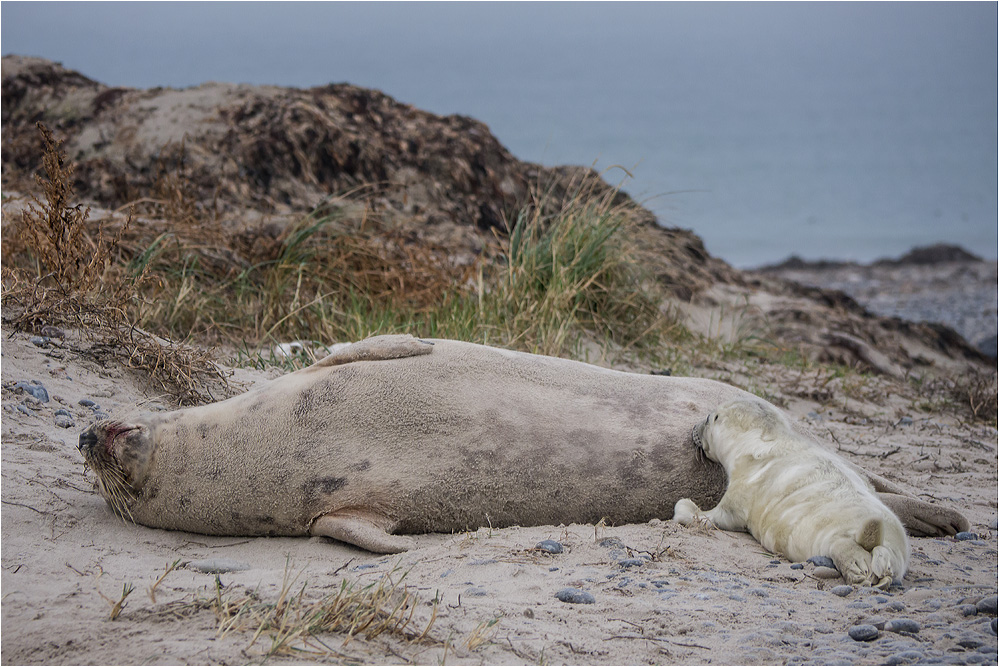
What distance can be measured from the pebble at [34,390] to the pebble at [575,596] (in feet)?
7.77

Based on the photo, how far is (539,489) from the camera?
9.39 ft

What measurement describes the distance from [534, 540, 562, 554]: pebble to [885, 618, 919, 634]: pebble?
94cm

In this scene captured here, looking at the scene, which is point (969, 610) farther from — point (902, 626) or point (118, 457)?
point (118, 457)

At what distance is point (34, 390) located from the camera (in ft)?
11.3

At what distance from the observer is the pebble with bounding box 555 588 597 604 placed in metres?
2.22

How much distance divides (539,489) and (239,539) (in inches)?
40.0

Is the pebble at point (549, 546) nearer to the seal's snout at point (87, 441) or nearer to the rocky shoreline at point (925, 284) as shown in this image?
the seal's snout at point (87, 441)

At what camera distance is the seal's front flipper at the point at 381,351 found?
314 cm

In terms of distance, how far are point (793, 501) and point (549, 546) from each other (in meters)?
0.78

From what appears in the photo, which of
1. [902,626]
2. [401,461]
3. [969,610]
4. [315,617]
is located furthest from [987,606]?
[401,461]

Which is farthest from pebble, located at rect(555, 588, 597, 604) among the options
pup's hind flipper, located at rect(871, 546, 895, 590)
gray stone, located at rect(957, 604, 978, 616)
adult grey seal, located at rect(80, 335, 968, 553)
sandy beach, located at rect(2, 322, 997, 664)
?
gray stone, located at rect(957, 604, 978, 616)

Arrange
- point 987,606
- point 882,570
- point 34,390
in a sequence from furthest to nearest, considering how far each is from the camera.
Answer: point 34,390 < point 882,570 < point 987,606

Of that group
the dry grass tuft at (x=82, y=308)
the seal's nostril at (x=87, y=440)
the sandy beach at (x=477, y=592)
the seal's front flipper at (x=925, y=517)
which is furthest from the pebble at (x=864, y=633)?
the dry grass tuft at (x=82, y=308)

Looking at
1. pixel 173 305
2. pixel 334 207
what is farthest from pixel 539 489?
pixel 334 207
